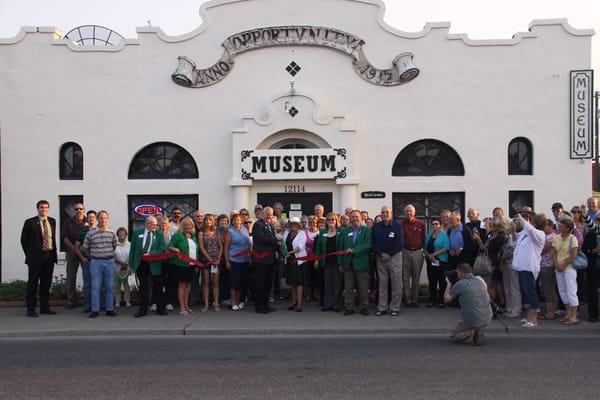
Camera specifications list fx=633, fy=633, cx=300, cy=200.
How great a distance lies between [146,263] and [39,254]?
6.29ft

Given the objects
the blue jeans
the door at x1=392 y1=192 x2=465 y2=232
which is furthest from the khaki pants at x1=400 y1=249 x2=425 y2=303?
the blue jeans

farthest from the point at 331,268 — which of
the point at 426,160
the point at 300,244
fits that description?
the point at 426,160

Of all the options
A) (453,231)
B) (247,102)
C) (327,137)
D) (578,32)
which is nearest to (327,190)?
(327,137)

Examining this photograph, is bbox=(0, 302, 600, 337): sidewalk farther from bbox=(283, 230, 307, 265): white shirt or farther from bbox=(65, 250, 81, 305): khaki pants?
bbox=(283, 230, 307, 265): white shirt

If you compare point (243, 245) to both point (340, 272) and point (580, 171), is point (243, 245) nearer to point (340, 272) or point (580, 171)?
point (340, 272)

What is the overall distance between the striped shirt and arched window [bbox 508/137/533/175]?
9031mm

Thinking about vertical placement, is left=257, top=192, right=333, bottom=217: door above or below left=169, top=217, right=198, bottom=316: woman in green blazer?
above

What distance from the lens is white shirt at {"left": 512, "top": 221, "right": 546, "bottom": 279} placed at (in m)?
10.1

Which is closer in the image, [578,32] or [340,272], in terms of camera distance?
[340,272]

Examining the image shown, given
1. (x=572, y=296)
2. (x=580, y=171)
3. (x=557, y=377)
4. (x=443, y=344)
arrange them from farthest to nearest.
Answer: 1. (x=580, y=171)
2. (x=572, y=296)
3. (x=443, y=344)
4. (x=557, y=377)

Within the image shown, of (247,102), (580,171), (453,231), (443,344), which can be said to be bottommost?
(443,344)

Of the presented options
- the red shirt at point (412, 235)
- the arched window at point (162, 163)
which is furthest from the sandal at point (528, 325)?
the arched window at point (162, 163)

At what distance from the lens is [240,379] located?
697 centimetres

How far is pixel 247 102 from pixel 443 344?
316 inches
